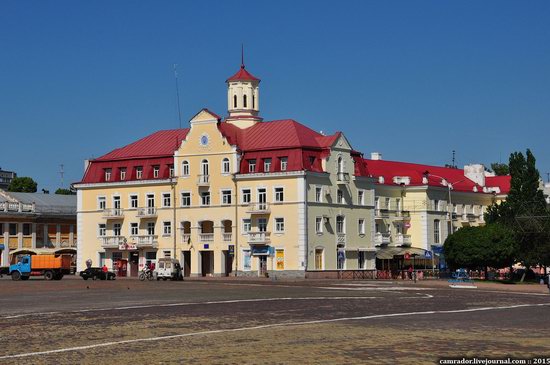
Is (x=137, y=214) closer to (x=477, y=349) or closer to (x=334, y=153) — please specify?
(x=334, y=153)

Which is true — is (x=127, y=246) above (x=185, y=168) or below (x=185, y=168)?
below

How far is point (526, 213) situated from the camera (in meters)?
93.6

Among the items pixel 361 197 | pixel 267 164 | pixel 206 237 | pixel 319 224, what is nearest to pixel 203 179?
pixel 206 237

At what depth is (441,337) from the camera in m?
26.0

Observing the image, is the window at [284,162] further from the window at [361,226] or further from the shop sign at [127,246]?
the shop sign at [127,246]

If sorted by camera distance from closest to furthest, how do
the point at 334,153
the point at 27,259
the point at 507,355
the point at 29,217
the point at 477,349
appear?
the point at 507,355, the point at 477,349, the point at 27,259, the point at 334,153, the point at 29,217

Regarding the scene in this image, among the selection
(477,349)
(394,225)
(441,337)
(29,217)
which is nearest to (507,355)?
(477,349)

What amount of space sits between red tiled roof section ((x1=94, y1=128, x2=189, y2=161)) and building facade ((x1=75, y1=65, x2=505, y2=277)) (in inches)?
6.3

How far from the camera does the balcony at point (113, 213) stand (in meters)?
104

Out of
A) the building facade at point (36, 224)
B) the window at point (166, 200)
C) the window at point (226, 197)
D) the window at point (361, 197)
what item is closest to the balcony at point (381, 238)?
the window at point (361, 197)

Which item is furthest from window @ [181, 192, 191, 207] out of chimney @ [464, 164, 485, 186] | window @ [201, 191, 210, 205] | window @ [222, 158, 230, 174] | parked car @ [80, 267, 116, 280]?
chimney @ [464, 164, 485, 186]

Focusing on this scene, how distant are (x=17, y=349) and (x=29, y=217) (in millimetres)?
103356

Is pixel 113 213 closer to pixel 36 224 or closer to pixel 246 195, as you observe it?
pixel 246 195

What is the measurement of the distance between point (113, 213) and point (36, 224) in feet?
83.1
